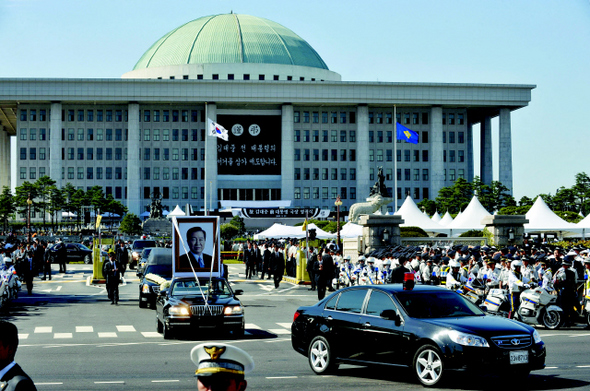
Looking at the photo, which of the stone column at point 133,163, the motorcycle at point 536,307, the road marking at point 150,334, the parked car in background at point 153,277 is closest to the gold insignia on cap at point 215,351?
the road marking at point 150,334

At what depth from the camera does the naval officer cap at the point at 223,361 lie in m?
3.92

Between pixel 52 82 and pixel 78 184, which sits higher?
pixel 52 82

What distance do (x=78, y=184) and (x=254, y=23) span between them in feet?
146

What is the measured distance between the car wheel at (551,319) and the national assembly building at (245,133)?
10065cm

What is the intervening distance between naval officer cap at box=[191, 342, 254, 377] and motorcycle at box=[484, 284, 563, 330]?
15.4m

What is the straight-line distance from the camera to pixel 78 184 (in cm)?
12194

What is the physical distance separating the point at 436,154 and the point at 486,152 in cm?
923

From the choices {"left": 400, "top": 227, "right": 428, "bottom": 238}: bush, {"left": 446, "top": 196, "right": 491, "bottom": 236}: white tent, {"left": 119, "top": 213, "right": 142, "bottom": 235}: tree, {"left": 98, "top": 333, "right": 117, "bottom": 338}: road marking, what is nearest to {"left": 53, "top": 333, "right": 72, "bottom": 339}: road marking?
{"left": 98, "top": 333, "right": 117, "bottom": 338}: road marking

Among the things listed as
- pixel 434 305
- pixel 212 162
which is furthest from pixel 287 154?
pixel 434 305

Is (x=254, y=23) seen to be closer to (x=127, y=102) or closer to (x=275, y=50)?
(x=275, y=50)

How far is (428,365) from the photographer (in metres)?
10.7

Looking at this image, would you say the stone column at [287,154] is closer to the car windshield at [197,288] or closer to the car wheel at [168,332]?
the car windshield at [197,288]

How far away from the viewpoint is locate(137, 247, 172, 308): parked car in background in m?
24.6

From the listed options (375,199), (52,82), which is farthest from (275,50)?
(375,199)
